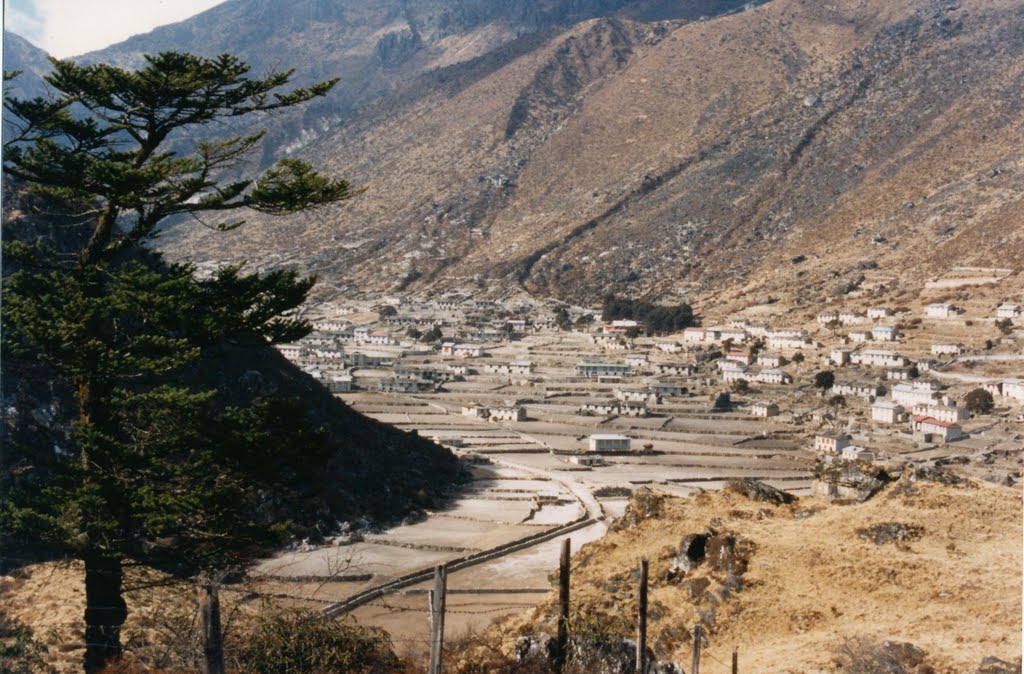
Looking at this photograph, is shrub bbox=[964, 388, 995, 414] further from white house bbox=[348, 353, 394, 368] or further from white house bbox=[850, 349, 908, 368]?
white house bbox=[348, 353, 394, 368]

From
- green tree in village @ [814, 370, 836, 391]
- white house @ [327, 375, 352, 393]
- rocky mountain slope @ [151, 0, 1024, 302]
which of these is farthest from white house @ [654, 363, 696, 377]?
rocky mountain slope @ [151, 0, 1024, 302]

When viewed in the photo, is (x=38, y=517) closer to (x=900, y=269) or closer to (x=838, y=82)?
(x=900, y=269)

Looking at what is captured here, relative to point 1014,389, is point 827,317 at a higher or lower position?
higher

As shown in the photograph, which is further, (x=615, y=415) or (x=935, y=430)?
(x=615, y=415)

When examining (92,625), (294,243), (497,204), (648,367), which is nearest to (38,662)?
(92,625)

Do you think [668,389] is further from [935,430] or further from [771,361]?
[935,430]

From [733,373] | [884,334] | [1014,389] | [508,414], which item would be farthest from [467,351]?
[1014,389]
